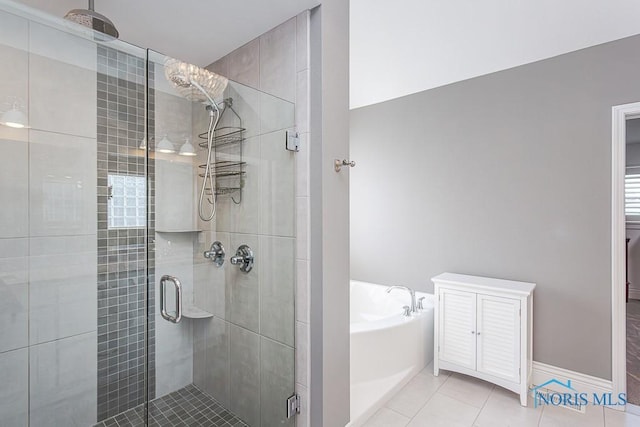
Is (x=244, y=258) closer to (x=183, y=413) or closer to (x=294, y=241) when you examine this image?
(x=294, y=241)

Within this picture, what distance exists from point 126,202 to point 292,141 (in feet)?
2.78

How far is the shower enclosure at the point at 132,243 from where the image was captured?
1.29m

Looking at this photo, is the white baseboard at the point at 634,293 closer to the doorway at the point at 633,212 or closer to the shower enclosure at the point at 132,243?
the doorway at the point at 633,212

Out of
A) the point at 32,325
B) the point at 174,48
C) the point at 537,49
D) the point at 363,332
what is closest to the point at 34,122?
the point at 32,325

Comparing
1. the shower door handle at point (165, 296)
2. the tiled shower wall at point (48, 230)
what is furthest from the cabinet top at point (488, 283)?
the tiled shower wall at point (48, 230)

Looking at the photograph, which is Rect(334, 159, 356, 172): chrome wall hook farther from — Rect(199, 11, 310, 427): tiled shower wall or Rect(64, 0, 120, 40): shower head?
Rect(64, 0, 120, 40): shower head

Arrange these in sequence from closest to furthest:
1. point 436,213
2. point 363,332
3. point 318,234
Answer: point 318,234 < point 363,332 < point 436,213

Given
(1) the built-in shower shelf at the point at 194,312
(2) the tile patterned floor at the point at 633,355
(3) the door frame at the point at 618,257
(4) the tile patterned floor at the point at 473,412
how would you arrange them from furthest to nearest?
1. (2) the tile patterned floor at the point at 633,355
2. (3) the door frame at the point at 618,257
3. (4) the tile patterned floor at the point at 473,412
4. (1) the built-in shower shelf at the point at 194,312

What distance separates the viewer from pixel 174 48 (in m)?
2.01

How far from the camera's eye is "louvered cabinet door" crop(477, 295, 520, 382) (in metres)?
2.25

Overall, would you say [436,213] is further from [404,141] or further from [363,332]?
[363,332]

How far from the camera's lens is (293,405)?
1671 mm

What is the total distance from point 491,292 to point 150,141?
7.97ft

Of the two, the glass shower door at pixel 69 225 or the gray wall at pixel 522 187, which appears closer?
the glass shower door at pixel 69 225
